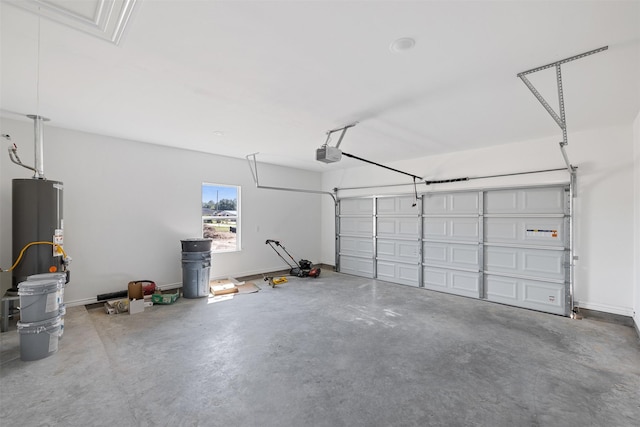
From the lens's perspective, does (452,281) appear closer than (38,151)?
No

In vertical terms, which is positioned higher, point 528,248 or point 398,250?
point 528,248

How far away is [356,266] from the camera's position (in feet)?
23.0

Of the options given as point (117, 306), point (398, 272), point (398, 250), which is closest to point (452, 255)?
point (398, 250)

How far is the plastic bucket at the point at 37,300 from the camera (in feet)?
8.65

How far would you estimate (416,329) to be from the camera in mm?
3600

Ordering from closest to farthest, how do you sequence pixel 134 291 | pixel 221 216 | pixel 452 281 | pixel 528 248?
pixel 134 291 → pixel 528 248 → pixel 452 281 → pixel 221 216

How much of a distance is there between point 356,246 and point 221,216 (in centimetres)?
347

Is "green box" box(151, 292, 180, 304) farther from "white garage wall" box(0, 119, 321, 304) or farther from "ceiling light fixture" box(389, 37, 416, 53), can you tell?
"ceiling light fixture" box(389, 37, 416, 53)

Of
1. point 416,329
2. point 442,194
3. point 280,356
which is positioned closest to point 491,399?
point 416,329

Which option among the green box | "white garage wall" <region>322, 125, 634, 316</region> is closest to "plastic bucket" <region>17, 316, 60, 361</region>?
the green box

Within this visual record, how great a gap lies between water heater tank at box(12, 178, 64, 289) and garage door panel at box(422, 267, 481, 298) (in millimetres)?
6220

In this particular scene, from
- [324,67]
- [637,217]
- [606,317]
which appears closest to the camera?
[324,67]

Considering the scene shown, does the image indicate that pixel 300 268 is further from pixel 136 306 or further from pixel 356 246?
pixel 136 306

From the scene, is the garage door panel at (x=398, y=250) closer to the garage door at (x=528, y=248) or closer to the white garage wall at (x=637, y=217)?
the garage door at (x=528, y=248)
